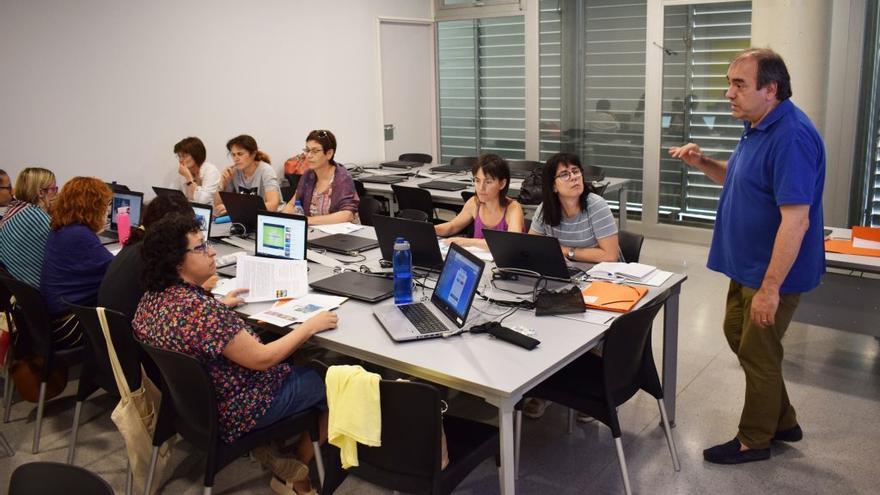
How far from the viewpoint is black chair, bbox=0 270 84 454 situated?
3.28m

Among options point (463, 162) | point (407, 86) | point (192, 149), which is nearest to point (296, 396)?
point (192, 149)

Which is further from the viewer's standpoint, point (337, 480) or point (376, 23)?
point (376, 23)

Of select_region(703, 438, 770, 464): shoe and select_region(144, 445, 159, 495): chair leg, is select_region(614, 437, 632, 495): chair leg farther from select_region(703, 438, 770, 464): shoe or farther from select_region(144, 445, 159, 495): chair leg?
select_region(144, 445, 159, 495): chair leg

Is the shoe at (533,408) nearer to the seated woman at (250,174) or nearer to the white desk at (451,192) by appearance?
the white desk at (451,192)

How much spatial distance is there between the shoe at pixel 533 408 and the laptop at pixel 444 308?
0.84 m

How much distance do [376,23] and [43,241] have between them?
4965mm

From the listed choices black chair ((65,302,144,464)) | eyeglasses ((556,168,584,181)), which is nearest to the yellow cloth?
black chair ((65,302,144,464))

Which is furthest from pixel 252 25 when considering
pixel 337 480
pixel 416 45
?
pixel 337 480

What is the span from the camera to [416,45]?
8.58 meters

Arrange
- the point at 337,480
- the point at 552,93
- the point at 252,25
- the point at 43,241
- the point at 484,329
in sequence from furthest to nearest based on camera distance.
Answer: the point at 552,93 → the point at 252,25 → the point at 43,241 → the point at 484,329 → the point at 337,480

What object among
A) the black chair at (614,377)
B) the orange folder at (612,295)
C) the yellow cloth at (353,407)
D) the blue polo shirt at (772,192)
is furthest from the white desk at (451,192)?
the yellow cloth at (353,407)

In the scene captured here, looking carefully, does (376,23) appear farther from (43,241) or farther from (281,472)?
(281,472)

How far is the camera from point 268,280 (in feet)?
11.1

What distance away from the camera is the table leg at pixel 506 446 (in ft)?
7.62
